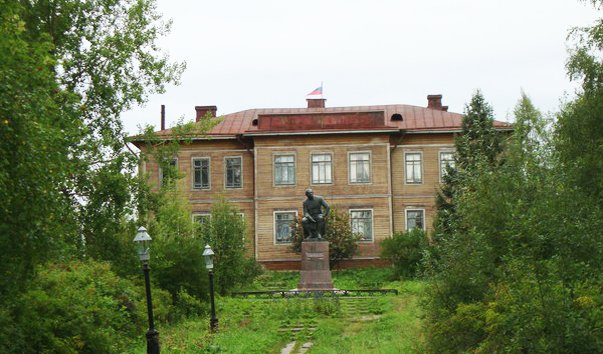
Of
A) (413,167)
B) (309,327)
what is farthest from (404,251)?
(309,327)

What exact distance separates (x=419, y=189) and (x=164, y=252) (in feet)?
60.9

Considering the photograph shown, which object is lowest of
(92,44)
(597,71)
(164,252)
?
(164,252)

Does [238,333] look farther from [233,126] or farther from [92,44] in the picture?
[233,126]

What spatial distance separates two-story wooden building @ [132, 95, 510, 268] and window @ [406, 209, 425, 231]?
4cm

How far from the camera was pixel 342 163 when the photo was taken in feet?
131

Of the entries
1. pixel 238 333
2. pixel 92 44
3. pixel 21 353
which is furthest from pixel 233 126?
pixel 21 353

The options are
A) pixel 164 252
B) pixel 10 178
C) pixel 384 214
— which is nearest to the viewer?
pixel 10 178

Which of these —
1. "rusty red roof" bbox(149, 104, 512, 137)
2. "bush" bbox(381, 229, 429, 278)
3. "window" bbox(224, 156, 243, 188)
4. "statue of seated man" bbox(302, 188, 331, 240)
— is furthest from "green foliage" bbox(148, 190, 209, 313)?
"window" bbox(224, 156, 243, 188)

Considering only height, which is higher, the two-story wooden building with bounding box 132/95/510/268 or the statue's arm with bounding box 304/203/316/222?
the two-story wooden building with bounding box 132/95/510/268

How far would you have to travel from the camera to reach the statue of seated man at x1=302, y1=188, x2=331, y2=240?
1073 inches

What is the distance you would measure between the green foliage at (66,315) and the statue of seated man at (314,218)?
10.7 metres

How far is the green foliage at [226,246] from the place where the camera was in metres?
29.8

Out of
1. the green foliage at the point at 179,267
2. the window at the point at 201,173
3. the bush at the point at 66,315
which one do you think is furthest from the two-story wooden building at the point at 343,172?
the bush at the point at 66,315

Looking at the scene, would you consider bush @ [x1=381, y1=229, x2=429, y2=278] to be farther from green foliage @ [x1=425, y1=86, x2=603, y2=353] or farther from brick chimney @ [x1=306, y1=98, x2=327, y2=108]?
green foliage @ [x1=425, y1=86, x2=603, y2=353]
